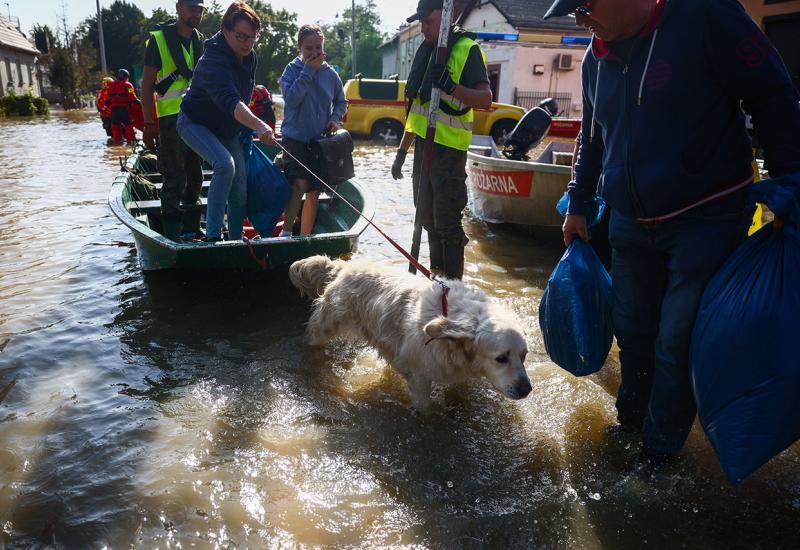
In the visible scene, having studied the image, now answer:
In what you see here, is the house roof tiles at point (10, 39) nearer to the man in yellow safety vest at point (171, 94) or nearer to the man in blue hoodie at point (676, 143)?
the man in yellow safety vest at point (171, 94)

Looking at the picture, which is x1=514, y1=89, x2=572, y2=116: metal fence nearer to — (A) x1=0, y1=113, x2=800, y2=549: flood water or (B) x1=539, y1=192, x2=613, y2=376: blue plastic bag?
(A) x1=0, y1=113, x2=800, y2=549: flood water

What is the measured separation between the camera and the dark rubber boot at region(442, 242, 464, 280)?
5.57 metres

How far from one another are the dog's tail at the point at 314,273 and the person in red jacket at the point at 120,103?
1556cm

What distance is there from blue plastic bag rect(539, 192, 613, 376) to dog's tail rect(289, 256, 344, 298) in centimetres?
206

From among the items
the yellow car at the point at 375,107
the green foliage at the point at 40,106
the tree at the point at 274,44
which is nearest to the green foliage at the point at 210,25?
the tree at the point at 274,44

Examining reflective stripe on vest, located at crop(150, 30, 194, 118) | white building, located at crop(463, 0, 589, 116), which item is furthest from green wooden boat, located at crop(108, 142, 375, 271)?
white building, located at crop(463, 0, 589, 116)

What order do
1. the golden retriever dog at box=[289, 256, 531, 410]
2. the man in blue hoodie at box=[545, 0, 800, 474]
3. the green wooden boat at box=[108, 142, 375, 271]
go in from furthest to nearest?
the green wooden boat at box=[108, 142, 375, 271], the golden retriever dog at box=[289, 256, 531, 410], the man in blue hoodie at box=[545, 0, 800, 474]

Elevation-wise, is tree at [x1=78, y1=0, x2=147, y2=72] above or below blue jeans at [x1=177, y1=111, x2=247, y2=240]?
above

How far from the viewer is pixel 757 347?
2.32m

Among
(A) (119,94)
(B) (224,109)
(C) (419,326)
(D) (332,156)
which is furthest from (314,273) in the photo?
(A) (119,94)

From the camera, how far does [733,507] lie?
2930 millimetres

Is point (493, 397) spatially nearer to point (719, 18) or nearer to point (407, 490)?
point (407, 490)

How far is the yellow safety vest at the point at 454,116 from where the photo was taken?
16.3ft

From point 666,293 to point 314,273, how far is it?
115 inches
